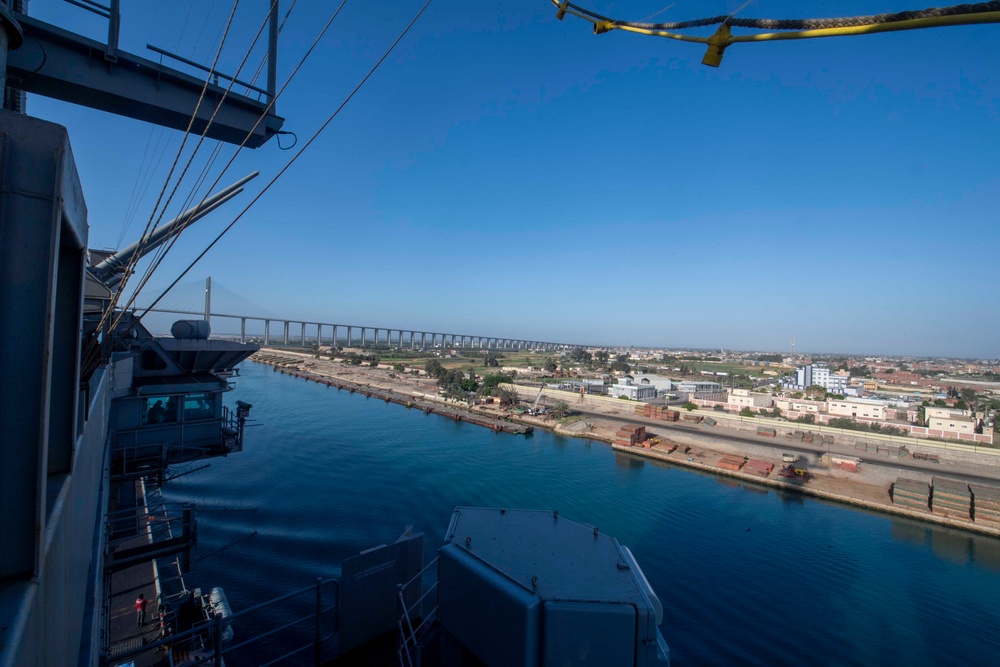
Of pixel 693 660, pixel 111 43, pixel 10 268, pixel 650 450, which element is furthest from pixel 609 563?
pixel 650 450

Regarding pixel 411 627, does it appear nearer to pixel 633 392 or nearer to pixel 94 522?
pixel 94 522

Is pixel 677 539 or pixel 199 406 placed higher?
pixel 199 406

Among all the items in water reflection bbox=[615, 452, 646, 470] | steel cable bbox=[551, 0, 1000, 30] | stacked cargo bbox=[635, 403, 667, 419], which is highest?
steel cable bbox=[551, 0, 1000, 30]

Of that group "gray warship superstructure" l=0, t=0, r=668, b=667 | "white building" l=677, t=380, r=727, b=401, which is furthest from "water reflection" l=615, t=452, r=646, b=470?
"white building" l=677, t=380, r=727, b=401

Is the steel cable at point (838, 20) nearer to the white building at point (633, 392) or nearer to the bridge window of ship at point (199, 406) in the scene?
the bridge window of ship at point (199, 406)

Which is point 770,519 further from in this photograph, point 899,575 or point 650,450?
point 650,450

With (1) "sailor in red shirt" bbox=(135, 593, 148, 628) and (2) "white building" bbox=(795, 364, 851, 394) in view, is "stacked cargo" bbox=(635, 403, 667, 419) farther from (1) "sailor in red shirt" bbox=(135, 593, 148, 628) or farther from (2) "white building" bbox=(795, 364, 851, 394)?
(2) "white building" bbox=(795, 364, 851, 394)

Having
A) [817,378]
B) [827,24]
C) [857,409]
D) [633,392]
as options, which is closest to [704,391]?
[633,392]
